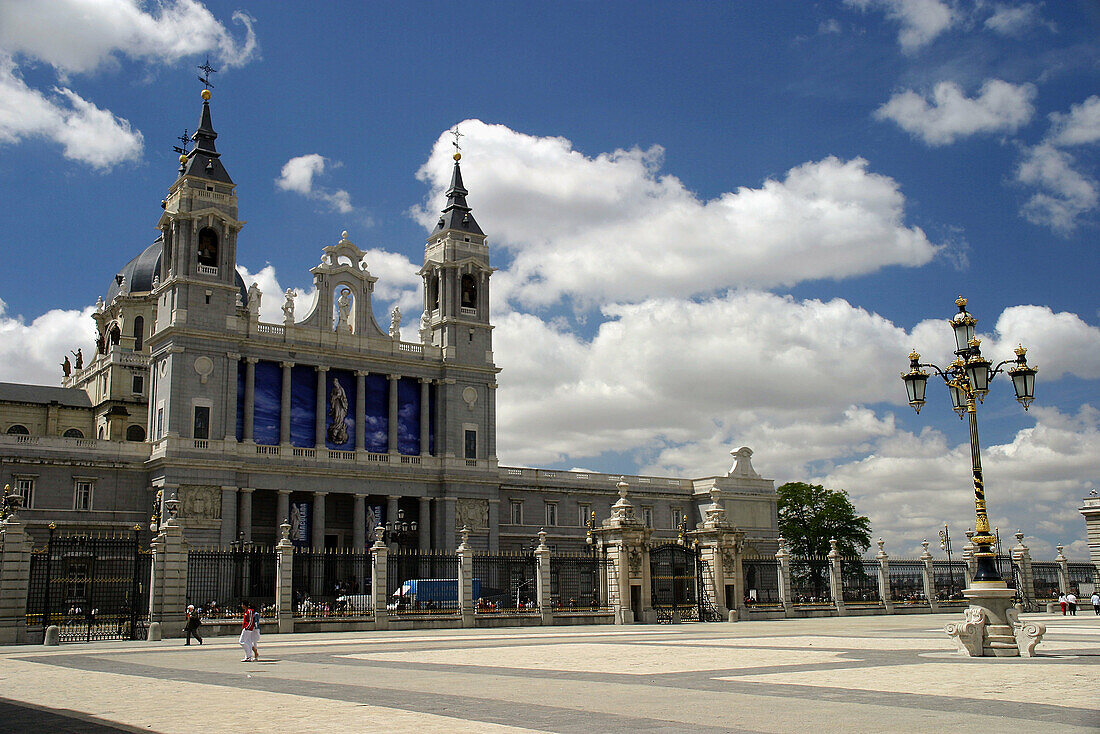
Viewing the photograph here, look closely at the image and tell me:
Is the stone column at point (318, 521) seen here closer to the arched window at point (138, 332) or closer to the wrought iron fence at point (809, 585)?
the wrought iron fence at point (809, 585)

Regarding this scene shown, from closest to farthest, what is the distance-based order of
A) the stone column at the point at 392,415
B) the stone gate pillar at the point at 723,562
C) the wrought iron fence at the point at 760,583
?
1. the stone gate pillar at the point at 723,562
2. the wrought iron fence at the point at 760,583
3. the stone column at the point at 392,415

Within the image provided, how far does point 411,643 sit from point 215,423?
118 ft

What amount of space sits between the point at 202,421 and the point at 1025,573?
153 feet

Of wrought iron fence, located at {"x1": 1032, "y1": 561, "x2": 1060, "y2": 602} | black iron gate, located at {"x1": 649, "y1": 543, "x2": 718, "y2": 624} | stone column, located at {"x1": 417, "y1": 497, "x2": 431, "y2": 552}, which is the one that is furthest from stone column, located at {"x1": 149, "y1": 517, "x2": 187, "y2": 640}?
wrought iron fence, located at {"x1": 1032, "y1": 561, "x2": 1060, "y2": 602}

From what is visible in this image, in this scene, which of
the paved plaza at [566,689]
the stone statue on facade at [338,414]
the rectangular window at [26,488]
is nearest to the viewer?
the paved plaza at [566,689]

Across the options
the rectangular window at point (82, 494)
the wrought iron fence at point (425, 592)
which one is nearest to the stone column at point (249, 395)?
the rectangular window at point (82, 494)

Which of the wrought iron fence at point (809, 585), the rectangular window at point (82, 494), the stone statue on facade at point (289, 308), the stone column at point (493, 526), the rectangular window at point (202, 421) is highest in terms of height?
the stone statue on facade at point (289, 308)

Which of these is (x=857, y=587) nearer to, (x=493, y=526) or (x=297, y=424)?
(x=493, y=526)

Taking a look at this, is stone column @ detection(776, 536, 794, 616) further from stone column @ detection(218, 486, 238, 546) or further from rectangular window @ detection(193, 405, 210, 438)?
rectangular window @ detection(193, 405, 210, 438)

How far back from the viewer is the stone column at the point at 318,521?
207 ft

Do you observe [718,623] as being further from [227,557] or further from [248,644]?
[248,644]

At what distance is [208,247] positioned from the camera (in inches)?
2502

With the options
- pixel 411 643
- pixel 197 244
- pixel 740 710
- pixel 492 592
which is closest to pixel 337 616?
pixel 411 643

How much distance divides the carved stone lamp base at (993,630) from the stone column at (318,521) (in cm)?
4840
